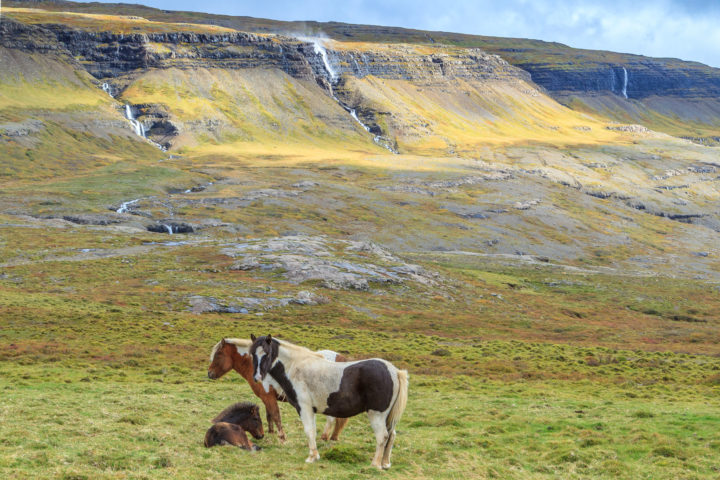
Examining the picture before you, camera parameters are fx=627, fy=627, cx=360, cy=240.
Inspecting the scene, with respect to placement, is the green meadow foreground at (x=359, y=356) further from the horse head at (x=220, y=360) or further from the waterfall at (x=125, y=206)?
the waterfall at (x=125, y=206)

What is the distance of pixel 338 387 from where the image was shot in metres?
17.8

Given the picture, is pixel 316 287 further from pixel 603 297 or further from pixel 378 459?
pixel 378 459

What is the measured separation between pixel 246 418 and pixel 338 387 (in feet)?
14.6

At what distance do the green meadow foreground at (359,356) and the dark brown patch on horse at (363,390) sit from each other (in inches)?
66.5

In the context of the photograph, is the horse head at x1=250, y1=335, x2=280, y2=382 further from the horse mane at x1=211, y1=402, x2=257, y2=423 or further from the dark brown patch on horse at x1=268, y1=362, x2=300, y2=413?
the horse mane at x1=211, y1=402, x2=257, y2=423

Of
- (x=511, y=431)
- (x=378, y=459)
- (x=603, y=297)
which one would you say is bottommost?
(x=603, y=297)

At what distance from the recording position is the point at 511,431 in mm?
24391

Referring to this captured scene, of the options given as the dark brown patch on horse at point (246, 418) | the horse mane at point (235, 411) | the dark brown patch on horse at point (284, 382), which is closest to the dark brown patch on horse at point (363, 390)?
the dark brown patch on horse at point (284, 382)

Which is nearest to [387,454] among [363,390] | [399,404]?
[399,404]

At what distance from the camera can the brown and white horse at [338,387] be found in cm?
1755

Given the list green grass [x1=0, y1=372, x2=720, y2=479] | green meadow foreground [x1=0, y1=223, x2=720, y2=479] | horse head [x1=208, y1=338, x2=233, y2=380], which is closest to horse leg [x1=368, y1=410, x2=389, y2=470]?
green grass [x1=0, y1=372, x2=720, y2=479]

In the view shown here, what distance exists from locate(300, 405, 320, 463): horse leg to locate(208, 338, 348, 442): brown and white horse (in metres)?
2.43

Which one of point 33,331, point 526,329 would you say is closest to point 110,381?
point 33,331

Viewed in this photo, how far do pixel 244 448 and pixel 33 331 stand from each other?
3931cm
